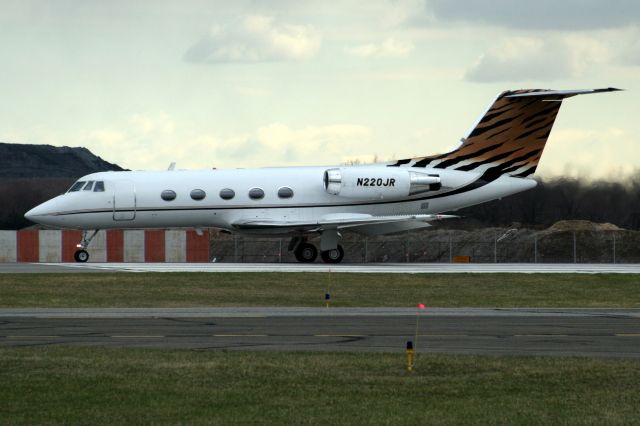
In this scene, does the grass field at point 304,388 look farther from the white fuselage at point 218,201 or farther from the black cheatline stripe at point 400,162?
the black cheatline stripe at point 400,162

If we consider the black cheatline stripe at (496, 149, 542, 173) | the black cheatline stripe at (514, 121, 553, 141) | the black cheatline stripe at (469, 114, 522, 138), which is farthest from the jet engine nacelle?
the black cheatline stripe at (514, 121, 553, 141)

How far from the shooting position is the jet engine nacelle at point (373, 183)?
48.1 meters

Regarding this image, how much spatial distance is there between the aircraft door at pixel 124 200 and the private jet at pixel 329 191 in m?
0.04

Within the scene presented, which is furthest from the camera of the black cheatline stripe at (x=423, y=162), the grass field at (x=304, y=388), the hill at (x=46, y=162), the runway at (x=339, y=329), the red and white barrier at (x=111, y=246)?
the hill at (x=46, y=162)

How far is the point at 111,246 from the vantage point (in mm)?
Answer: 59688

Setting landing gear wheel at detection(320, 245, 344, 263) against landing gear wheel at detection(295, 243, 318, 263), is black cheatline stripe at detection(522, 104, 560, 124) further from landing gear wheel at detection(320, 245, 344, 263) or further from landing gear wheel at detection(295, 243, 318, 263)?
landing gear wheel at detection(295, 243, 318, 263)

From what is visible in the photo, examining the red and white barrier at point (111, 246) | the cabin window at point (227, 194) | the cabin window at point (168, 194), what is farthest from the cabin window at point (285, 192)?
the red and white barrier at point (111, 246)

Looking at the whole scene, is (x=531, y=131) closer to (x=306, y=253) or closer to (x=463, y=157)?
(x=463, y=157)

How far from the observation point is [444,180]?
48.8m

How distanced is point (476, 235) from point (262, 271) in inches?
1275

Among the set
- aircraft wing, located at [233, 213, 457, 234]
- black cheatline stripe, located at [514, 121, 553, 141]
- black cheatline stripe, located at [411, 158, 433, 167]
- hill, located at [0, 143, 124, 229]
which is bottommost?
aircraft wing, located at [233, 213, 457, 234]

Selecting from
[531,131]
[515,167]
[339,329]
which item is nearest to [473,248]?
[515,167]

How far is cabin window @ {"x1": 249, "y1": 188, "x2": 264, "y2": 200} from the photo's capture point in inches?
1886

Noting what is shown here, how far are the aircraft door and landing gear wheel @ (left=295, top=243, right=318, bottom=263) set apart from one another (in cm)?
720
